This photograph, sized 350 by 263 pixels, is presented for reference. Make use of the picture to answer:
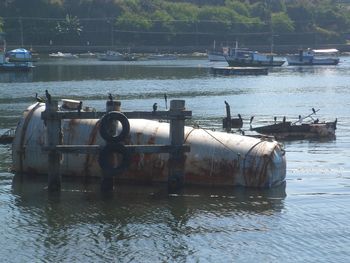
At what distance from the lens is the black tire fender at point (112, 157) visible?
28.8 metres

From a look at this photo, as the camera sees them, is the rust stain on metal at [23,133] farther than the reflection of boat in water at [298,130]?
No

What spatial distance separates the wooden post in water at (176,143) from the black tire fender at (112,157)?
5.40 ft

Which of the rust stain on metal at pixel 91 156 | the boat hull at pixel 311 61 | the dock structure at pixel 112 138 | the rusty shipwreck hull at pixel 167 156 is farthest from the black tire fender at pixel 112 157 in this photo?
the boat hull at pixel 311 61

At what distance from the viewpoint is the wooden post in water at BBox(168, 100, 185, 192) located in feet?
94.2

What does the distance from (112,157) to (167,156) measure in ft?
7.32

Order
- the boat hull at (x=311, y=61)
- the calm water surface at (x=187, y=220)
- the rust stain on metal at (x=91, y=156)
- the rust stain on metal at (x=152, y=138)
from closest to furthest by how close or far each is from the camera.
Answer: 1. the calm water surface at (x=187, y=220)
2. the rust stain on metal at (x=152, y=138)
3. the rust stain on metal at (x=91, y=156)
4. the boat hull at (x=311, y=61)

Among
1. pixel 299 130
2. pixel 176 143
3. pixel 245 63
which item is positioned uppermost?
pixel 176 143

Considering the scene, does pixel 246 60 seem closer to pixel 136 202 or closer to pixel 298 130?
pixel 298 130

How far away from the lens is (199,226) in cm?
2564

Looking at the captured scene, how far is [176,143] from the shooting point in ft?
94.5

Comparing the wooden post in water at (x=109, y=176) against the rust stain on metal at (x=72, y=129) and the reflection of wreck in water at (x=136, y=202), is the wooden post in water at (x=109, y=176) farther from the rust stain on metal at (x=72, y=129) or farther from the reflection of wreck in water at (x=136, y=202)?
the rust stain on metal at (x=72, y=129)

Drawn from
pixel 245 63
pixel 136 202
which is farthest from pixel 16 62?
pixel 136 202

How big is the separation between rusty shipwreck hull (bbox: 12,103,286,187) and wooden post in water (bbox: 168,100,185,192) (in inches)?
36.5

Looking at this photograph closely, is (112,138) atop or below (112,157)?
atop
